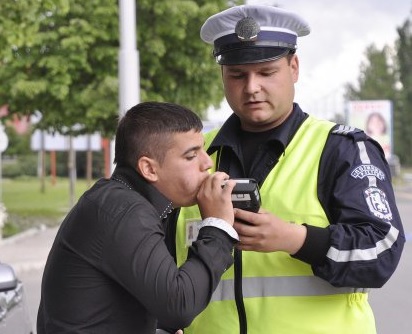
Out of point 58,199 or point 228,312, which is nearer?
point 228,312

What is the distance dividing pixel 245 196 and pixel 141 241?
12.8 inches

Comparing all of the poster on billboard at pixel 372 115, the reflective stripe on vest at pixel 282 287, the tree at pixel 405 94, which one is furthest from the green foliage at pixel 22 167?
the reflective stripe on vest at pixel 282 287

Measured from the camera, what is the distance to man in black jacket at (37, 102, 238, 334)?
5.66 ft

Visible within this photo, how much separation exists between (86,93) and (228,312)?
12935 millimetres

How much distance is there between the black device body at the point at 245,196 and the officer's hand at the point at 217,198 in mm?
24

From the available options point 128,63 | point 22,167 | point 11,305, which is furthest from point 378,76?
point 11,305

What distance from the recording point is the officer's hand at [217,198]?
1.88 meters

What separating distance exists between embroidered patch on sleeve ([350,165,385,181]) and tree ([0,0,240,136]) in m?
12.6

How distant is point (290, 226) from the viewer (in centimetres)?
201

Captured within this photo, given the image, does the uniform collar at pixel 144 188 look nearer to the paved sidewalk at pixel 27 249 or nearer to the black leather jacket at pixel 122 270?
the black leather jacket at pixel 122 270

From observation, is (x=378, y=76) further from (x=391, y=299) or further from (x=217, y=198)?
(x=217, y=198)

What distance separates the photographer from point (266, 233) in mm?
1973

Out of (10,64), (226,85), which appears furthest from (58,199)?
(226,85)

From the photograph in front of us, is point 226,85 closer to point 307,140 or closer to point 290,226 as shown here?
point 307,140
